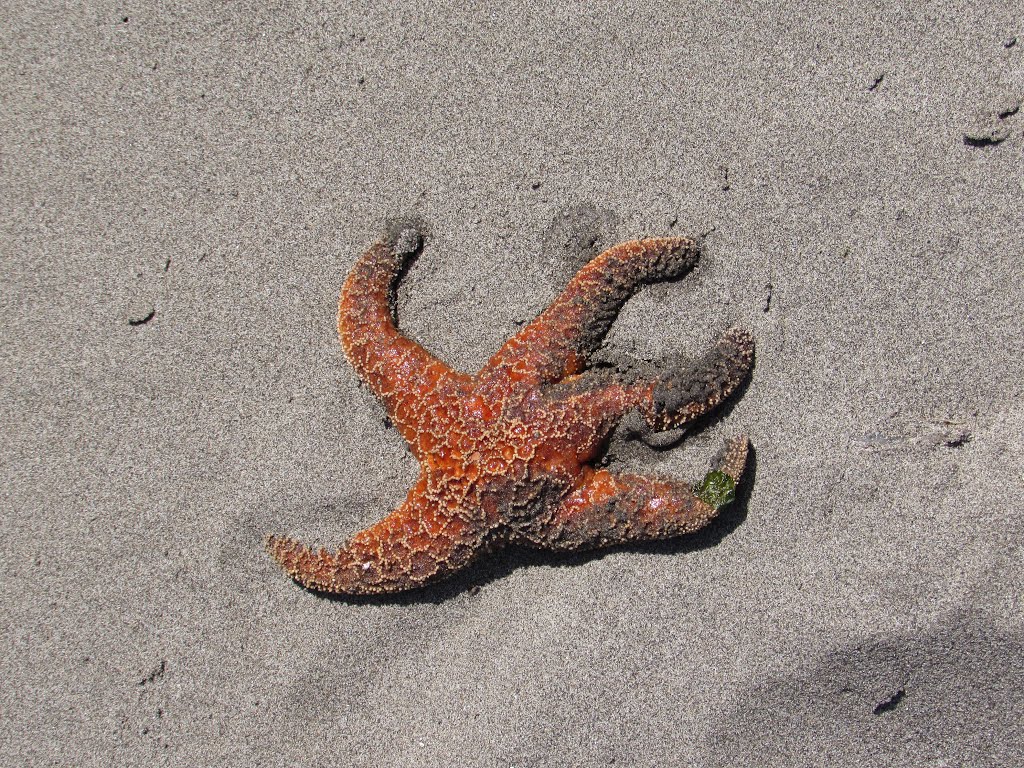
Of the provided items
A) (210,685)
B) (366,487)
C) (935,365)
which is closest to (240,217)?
(366,487)

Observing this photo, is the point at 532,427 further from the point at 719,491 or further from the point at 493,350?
the point at 719,491

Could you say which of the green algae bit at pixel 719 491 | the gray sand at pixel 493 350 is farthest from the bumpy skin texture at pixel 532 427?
the gray sand at pixel 493 350

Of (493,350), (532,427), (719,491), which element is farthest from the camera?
(493,350)

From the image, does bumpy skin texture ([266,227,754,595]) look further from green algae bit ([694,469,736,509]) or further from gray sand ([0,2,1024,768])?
gray sand ([0,2,1024,768])

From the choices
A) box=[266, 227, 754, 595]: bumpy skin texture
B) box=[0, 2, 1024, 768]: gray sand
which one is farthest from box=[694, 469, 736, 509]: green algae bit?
box=[0, 2, 1024, 768]: gray sand

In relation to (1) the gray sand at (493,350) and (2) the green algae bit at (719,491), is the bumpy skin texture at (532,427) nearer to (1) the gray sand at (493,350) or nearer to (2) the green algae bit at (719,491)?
(2) the green algae bit at (719,491)

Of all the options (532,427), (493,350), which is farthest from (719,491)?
(493,350)
